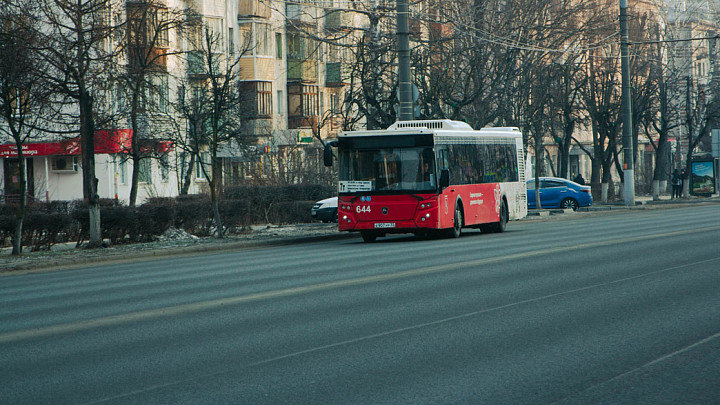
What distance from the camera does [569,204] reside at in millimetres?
47062

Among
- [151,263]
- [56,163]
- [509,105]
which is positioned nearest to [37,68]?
[151,263]

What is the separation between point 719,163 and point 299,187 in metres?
37.2

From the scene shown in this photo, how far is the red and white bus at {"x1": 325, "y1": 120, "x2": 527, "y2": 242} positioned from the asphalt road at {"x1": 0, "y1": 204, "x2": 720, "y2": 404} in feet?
24.1

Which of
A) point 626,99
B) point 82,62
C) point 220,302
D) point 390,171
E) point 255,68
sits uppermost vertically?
point 255,68

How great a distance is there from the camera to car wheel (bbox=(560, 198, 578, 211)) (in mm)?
46816

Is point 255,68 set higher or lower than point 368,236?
higher

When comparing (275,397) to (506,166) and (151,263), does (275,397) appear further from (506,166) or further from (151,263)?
(506,166)

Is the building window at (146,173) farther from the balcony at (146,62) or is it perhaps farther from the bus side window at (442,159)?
the bus side window at (442,159)

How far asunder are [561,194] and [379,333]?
3838 centimetres

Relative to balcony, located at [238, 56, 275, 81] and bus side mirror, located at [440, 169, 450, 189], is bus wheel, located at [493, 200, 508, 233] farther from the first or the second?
balcony, located at [238, 56, 275, 81]

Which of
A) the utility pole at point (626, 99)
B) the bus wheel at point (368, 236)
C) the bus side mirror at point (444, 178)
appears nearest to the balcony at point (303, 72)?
the utility pole at point (626, 99)

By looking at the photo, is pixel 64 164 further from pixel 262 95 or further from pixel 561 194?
pixel 561 194

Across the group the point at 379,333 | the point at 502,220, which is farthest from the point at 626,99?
the point at 379,333

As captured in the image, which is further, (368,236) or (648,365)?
(368,236)
